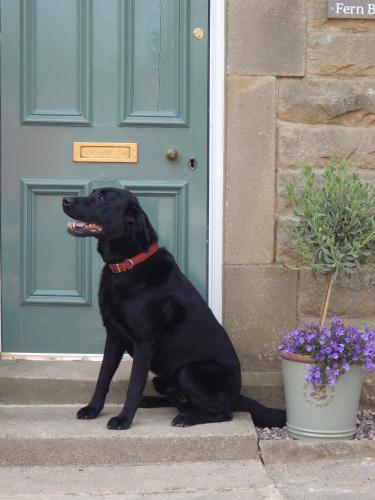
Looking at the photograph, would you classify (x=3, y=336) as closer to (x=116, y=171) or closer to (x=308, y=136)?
(x=116, y=171)

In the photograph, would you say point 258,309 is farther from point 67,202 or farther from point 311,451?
point 67,202

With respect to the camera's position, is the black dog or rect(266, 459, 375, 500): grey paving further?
the black dog

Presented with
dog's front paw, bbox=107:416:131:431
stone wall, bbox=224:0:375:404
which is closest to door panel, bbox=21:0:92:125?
stone wall, bbox=224:0:375:404

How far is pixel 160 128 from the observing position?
481 centimetres

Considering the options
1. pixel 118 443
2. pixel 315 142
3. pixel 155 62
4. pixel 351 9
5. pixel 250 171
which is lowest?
pixel 118 443

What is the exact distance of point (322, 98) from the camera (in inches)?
184

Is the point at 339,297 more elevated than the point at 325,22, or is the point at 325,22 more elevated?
the point at 325,22

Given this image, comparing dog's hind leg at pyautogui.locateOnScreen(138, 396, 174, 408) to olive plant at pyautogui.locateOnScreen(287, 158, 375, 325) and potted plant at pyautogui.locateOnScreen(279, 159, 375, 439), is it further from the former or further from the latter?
olive plant at pyautogui.locateOnScreen(287, 158, 375, 325)

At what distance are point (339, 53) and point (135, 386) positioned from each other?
2.12 m

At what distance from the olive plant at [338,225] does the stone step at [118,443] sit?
90cm

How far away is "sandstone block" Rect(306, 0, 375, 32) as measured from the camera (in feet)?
15.3

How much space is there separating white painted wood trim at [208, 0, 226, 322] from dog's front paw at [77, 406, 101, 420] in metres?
0.92

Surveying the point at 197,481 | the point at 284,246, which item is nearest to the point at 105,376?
the point at 197,481

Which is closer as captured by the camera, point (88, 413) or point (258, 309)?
point (88, 413)
